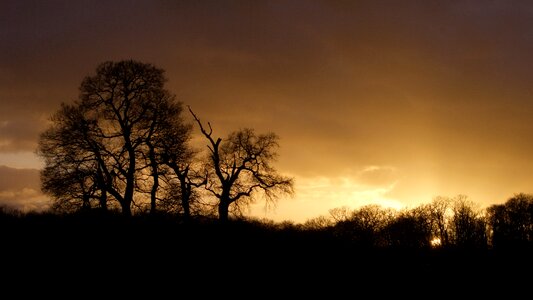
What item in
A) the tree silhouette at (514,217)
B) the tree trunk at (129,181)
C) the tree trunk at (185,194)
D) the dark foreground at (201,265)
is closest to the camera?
the dark foreground at (201,265)

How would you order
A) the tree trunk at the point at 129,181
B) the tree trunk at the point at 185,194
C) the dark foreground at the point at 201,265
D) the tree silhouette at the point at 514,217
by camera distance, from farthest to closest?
the tree silhouette at the point at 514,217
the tree trunk at the point at 185,194
the tree trunk at the point at 129,181
the dark foreground at the point at 201,265

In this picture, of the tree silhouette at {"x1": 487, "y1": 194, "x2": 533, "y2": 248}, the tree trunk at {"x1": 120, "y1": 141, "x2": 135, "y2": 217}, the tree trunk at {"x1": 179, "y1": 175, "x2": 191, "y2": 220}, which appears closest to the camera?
the tree trunk at {"x1": 120, "y1": 141, "x2": 135, "y2": 217}

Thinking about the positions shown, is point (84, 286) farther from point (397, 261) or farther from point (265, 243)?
point (397, 261)

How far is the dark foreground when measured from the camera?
14.1 meters

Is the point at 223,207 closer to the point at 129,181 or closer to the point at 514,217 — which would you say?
the point at 129,181

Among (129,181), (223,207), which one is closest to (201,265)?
(129,181)

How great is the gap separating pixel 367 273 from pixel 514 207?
8468 cm

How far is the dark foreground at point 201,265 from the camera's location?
Result: 46.2 feet

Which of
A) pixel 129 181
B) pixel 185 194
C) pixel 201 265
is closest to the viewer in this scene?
pixel 201 265

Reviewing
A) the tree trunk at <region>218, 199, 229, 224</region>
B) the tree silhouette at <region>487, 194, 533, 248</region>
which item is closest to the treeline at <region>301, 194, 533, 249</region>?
the tree silhouette at <region>487, 194, 533, 248</region>

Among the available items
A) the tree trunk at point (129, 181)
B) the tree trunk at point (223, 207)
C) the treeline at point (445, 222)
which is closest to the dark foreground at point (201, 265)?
the tree trunk at point (129, 181)

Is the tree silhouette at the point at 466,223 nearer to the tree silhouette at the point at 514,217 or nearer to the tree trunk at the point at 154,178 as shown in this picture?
the tree silhouette at the point at 514,217

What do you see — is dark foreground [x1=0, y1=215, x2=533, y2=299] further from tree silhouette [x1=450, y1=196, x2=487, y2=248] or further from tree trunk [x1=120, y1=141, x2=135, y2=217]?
tree silhouette [x1=450, y1=196, x2=487, y2=248]

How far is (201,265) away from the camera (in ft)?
53.2
